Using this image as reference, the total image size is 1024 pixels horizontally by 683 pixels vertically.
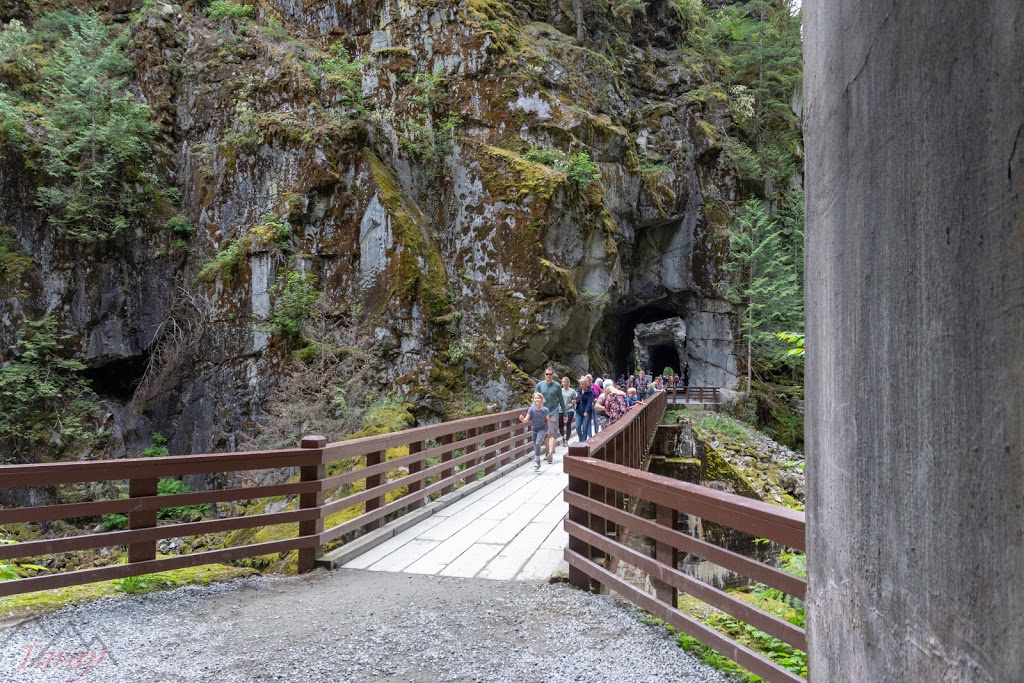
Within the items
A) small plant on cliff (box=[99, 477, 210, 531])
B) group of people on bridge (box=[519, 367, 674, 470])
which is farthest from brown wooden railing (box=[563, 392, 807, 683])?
small plant on cliff (box=[99, 477, 210, 531])

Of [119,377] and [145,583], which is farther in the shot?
[119,377]

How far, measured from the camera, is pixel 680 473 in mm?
13539

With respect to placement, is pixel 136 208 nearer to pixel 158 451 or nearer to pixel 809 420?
pixel 158 451

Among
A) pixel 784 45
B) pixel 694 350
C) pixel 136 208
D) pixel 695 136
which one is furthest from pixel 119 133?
pixel 784 45

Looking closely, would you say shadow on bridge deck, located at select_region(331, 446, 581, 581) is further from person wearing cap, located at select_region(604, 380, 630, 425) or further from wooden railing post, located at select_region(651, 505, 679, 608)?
person wearing cap, located at select_region(604, 380, 630, 425)

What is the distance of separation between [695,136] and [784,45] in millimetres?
9696

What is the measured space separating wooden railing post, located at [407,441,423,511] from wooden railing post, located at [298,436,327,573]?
1.97 m

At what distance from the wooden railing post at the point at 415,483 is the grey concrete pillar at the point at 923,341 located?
5839 millimetres

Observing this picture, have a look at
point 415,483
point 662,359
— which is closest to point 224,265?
point 415,483

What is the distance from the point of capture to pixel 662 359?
54.9 metres

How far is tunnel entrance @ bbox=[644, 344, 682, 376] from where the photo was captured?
53.8 metres

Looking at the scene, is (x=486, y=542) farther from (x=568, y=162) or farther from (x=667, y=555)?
(x=568, y=162)

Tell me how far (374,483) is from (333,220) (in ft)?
44.2

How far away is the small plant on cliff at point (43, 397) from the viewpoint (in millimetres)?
15820
